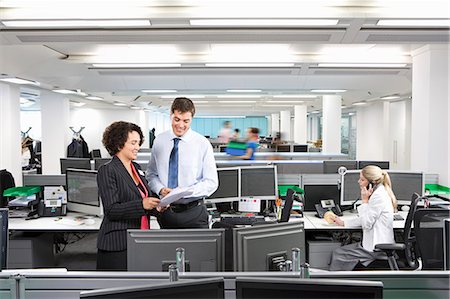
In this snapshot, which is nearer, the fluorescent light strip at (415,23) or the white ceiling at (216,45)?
the white ceiling at (216,45)

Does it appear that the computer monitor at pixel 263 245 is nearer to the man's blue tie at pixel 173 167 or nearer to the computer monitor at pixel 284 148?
the man's blue tie at pixel 173 167

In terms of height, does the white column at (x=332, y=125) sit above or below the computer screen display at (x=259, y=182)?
above

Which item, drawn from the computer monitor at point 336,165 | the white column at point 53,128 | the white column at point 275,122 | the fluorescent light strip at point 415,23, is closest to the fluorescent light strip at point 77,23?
the fluorescent light strip at point 415,23

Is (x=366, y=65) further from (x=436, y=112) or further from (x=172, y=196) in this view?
(x=172, y=196)

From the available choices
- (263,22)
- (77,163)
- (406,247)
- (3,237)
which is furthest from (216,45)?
(3,237)

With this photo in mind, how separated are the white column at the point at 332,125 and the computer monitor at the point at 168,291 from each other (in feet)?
31.9

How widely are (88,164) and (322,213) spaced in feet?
11.0

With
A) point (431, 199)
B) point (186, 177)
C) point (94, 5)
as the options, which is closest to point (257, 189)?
point (186, 177)

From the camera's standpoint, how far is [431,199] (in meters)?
4.89

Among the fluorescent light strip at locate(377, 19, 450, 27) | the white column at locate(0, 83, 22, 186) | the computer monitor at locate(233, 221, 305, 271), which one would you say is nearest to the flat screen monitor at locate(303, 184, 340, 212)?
the fluorescent light strip at locate(377, 19, 450, 27)

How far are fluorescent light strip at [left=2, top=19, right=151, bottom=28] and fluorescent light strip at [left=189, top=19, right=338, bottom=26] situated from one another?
0.47 metres

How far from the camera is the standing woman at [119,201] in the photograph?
2412 mm

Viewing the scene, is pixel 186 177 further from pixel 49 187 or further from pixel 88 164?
pixel 88 164

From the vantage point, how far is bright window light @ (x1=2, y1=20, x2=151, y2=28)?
3541 millimetres
